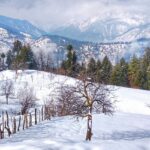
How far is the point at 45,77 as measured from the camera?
422ft

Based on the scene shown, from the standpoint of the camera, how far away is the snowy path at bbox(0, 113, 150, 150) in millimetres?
14070

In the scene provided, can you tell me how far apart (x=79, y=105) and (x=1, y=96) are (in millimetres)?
76876

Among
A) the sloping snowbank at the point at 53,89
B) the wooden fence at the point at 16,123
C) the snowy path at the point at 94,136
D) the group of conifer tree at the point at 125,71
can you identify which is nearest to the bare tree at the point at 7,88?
the sloping snowbank at the point at 53,89

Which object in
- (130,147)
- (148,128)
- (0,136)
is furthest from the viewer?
(148,128)

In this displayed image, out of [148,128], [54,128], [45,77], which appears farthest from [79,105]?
[45,77]

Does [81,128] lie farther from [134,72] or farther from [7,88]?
[134,72]

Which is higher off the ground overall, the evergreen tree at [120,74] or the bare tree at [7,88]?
the evergreen tree at [120,74]

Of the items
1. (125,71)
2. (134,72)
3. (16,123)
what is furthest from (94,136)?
(125,71)

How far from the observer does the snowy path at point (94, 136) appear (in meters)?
14.1

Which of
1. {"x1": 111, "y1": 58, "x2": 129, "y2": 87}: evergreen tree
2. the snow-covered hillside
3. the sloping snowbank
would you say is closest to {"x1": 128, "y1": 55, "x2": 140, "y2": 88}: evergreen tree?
{"x1": 111, "y1": 58, "x2": 129, "y2": 87}: evergreen tree

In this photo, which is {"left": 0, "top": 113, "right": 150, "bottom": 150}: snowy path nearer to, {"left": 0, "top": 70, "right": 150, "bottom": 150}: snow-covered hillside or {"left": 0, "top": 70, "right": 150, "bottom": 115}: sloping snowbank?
{"left": 0, "top": 70, "right": 150, "bottom": 150}: snow-covered hillside

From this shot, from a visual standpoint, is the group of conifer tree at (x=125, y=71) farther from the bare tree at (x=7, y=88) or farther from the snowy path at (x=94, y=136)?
the snowy path at (x=94, y=136)

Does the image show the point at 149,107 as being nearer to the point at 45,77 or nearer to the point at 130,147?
the point at 45,77

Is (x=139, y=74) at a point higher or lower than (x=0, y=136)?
higher
